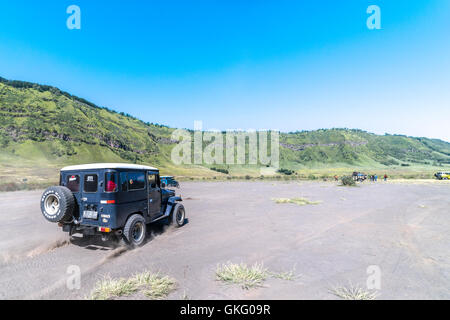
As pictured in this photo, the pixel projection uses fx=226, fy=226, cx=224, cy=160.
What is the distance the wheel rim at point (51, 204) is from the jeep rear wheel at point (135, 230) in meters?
2.20

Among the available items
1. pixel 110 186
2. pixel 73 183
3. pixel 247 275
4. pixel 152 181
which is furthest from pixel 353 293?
pixel 73 183

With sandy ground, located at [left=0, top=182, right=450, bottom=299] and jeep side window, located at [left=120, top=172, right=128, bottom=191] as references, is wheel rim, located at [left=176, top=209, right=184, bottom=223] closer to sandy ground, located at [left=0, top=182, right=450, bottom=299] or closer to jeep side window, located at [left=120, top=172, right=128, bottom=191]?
sandy ground, located at [left=0, top=182, right=450, bottom=299]

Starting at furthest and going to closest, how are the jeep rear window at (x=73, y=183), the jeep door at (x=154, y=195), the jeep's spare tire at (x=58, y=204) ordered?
1. the jeep door at (x=154, y=195)
2. the jeep rear window at (x=73, y=183)
3. the jeep's spare tire at (x=58, y=204)

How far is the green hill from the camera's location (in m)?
75.2

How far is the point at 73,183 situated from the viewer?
7113mm

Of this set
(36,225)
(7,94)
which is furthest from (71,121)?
(36,225)

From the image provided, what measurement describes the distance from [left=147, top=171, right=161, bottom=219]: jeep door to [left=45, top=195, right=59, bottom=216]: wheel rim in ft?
8.97

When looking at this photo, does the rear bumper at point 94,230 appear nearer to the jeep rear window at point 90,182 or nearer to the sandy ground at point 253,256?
the sandy ground at point 253,256

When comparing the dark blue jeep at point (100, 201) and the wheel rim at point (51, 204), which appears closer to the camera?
the dark blue jeep at point (100, 201)

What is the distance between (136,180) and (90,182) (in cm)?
133

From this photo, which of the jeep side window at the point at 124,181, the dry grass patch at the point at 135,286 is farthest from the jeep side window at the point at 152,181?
the dry grass patch at the point at 135,286

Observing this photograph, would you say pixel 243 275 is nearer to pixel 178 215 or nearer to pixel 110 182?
pixel 110 182

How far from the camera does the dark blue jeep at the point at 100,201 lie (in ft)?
21.2
